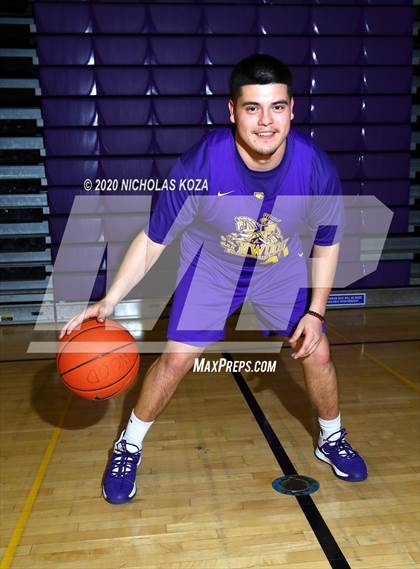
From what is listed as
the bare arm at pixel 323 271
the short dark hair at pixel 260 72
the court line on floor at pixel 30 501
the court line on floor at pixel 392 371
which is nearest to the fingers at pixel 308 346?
the bare arm at pixel 323 271

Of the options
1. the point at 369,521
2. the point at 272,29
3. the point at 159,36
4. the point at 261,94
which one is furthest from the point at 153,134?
the point at 369,521

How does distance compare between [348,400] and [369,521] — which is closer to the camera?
[369,521]

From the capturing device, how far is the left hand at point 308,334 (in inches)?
76.9

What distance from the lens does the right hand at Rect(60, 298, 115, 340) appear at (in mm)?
1835

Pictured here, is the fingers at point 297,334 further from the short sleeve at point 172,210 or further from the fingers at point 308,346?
the short sleeve at point 172,210

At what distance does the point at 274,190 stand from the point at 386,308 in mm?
3788

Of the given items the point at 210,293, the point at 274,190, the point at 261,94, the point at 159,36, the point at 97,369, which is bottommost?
the point at 97,369

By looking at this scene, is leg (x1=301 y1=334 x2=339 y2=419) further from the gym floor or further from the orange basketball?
the orange basketball

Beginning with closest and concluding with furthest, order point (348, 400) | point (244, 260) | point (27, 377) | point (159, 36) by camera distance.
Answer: point (244, 260), point (348, 400), point (27, 377), point (159, 36)

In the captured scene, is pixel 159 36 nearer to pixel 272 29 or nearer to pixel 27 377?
pixel 272 29

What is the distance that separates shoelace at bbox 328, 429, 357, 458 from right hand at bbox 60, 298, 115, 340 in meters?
1.07

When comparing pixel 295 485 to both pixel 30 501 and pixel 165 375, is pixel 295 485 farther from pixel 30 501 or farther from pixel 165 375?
pixel 30 501

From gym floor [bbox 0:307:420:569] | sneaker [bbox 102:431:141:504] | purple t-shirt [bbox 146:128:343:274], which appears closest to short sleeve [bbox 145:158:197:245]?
purple t-shirt [bbox 146:128:343:274]

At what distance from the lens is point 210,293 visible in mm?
2174
